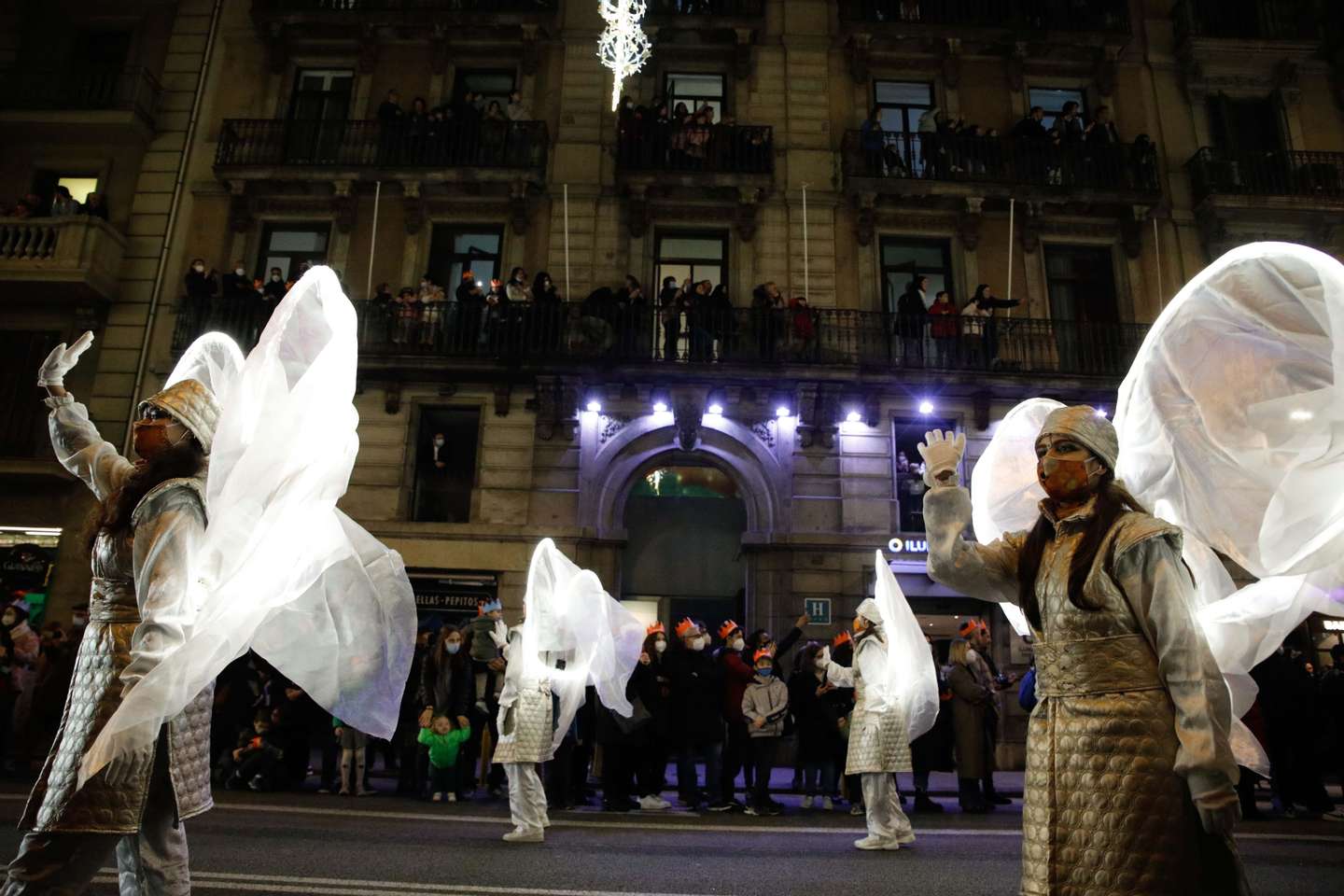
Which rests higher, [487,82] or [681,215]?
[487,82]

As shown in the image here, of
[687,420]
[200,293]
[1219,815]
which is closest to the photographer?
[1219,815]

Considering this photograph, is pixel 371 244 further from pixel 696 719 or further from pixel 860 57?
pixel 696 719

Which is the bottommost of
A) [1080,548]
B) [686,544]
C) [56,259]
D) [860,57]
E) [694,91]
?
[1080,548]

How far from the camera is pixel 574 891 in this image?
17.0ft

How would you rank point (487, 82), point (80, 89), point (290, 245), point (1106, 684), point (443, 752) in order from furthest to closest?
point (487, 82)
point (80, 89)
point (290, 245)
point (443, 752)
point (1106, 684)

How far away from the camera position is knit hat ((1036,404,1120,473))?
3.01 meters

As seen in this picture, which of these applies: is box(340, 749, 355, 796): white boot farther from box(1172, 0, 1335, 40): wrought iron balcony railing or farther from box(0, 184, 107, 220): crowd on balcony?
box(1172, 0, 1335, 40): wrought iron balcony railing

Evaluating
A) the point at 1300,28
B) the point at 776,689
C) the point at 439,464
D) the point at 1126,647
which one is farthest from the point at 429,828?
the point at 1300,28

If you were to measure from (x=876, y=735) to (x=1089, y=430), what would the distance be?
210 inches

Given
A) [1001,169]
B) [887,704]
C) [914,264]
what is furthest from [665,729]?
[1001,169]

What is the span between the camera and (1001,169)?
1775 cm

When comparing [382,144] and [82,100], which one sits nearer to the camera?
[382,144]

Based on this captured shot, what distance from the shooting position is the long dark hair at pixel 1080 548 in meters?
2.87

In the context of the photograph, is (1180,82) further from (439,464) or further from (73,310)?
(73,310)
